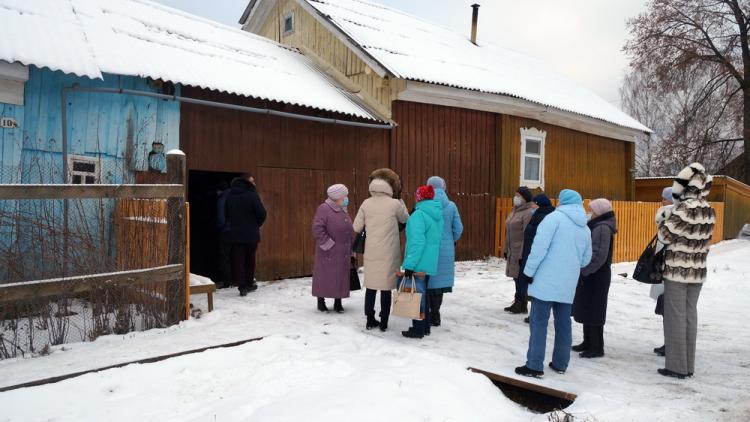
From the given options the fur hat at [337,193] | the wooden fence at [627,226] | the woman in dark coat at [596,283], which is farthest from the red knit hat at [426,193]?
the wooden fence at [627,226]

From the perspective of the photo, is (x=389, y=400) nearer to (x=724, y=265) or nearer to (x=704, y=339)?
(x=704, y=339)

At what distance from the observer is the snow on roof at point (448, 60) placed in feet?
39.2

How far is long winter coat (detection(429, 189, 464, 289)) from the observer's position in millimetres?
6203

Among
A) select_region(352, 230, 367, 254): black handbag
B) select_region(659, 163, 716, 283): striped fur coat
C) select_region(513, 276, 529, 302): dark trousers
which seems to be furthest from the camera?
select_region(513, 276, 529, 302): dark trousers

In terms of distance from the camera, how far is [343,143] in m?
10.6

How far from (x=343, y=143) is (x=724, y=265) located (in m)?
8.26

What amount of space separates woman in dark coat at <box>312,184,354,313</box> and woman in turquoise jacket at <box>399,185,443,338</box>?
3.93 ft

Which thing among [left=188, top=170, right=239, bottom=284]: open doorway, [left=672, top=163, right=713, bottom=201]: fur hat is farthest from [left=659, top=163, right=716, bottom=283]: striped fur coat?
[left=188, top=170, right=239, bottom=284]: open doorway

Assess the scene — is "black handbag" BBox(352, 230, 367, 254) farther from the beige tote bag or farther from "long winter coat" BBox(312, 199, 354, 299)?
the beige tote bag

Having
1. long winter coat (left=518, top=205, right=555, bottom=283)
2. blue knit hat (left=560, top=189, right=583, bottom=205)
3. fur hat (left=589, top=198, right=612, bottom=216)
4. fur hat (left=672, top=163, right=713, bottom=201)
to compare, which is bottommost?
long winter coat (left=518, top=205, right=555, bottom=283)

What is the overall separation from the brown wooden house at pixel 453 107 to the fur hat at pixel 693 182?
6.40m

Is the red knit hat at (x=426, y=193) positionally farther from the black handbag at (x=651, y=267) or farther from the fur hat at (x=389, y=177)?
the black handbag at (x=651, y=267)

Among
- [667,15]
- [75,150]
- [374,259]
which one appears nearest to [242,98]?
[75,150]

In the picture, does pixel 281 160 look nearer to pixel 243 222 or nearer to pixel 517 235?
pixel 243 222
